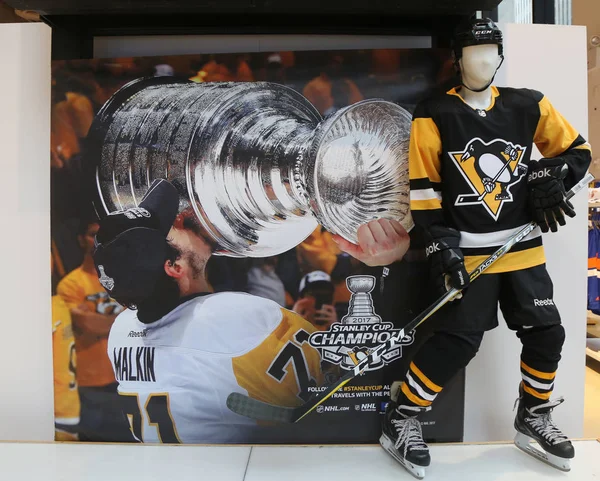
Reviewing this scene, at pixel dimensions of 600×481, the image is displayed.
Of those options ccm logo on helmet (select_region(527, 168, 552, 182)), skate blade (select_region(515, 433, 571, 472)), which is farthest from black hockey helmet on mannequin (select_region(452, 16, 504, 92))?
skate blade (select_region(515, 433, 571, 472))

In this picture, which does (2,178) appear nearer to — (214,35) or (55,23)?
(55,23)

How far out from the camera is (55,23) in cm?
164

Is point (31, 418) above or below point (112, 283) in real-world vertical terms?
below

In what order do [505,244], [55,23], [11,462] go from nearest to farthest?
1. [505,244]
2. [11,462]
3. [55,23]

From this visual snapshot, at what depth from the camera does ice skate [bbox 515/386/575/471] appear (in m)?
1.44

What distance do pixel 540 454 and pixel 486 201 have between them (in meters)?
0.93

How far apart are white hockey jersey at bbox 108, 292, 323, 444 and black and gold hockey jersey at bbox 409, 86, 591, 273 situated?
69 cm

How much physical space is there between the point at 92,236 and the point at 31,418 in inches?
31.3

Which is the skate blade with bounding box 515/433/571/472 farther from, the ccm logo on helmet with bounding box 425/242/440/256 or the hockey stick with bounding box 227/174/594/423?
the ccm logo on helmet with bounding box 425/242/440/256

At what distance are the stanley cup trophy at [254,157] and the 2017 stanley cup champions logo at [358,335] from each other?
0.23 metres

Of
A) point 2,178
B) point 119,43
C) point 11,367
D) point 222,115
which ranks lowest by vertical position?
point 11,367

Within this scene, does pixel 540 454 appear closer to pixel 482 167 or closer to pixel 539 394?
pixel 539 394

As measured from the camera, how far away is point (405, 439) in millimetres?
1473

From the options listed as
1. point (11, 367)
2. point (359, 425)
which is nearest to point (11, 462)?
point (11, 367)
